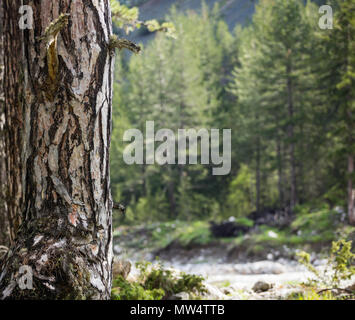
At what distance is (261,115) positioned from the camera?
19.1m

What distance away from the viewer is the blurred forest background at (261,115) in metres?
12.9

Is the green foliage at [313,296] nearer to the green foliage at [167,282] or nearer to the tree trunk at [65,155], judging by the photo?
the green foliage at [167,282]

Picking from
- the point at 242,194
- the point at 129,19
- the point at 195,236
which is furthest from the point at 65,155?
the point at 242,194

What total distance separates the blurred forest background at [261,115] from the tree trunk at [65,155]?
8549 mm

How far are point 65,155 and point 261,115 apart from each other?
1787cm

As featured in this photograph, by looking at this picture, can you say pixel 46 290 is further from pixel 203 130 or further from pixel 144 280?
pixel 203 130

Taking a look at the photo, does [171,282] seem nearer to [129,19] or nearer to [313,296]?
[313,296]

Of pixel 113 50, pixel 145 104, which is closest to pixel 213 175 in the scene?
pixel 145 104

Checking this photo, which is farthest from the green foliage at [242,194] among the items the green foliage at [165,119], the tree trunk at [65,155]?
the tree trunk at [65,155]

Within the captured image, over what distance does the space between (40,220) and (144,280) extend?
208 cm

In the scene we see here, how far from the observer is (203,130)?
22391 millimetres

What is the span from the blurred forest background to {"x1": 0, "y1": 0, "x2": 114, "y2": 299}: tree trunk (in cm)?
855

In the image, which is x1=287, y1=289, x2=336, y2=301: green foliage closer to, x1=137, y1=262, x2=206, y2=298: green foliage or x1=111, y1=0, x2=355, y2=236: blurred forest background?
x1=137, y1=262, x2=206, y2=298: green foliage

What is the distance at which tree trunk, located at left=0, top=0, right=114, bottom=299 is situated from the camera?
209 cm
